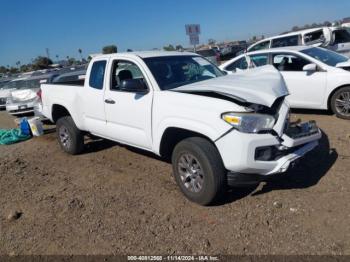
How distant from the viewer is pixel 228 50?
116ft

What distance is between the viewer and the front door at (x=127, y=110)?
4753mm

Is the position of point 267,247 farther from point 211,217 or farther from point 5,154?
point 5,154

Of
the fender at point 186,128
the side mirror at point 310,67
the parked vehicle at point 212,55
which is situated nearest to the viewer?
the fender at point 186,128

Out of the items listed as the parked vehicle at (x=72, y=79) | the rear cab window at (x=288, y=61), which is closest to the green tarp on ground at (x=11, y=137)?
the parked vehicle at (x=72, y=79)

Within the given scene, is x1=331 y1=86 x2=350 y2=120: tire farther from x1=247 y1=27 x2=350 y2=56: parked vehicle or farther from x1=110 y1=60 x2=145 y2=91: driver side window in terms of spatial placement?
x1=247 y1=27 x2=350 y2=56: parked vehicle

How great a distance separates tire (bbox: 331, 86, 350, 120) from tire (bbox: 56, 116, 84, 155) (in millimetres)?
5112

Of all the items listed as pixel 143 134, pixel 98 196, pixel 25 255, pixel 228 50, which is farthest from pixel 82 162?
pixel 228 50

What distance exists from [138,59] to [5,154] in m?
4.61

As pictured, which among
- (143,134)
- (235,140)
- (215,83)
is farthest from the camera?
(143,134)

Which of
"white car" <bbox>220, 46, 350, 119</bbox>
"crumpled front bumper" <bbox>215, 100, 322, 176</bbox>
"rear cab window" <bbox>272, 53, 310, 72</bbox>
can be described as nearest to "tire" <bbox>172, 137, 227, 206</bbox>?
"crumpled front bumper" <bbox>215, 100, 322, 176</bbox>

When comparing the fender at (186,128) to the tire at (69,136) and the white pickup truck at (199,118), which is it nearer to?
the white pickup truck at (199,118)

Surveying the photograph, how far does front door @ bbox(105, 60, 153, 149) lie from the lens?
475cm

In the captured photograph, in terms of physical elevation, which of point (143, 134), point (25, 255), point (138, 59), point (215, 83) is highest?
point (138, 59)

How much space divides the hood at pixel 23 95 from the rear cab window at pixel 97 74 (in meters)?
7.56
